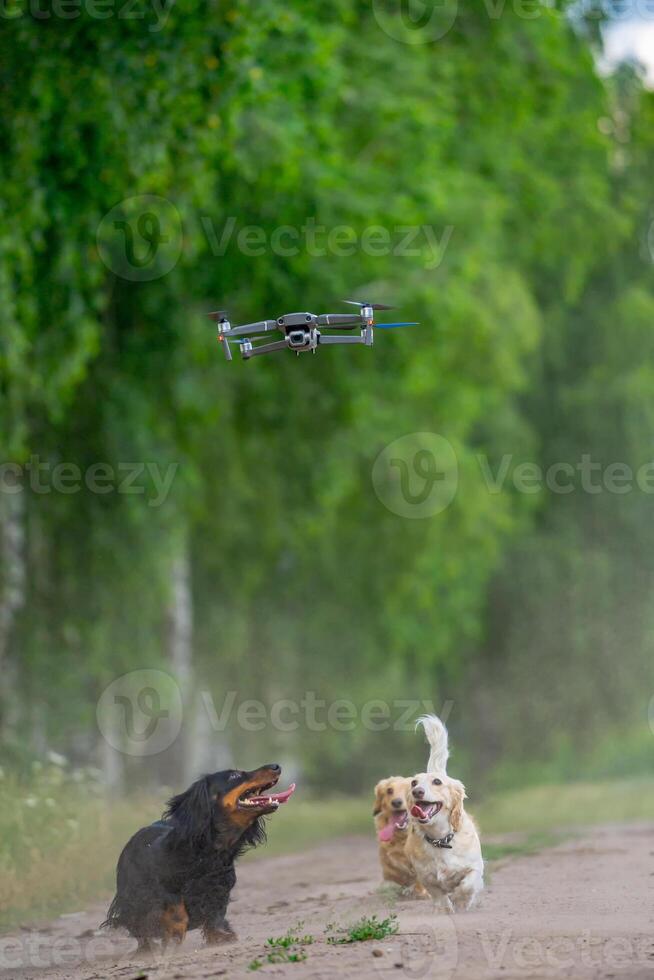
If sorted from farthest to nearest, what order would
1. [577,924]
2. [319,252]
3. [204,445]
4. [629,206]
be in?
[629,206], [204,445], [319,252], [577,924]

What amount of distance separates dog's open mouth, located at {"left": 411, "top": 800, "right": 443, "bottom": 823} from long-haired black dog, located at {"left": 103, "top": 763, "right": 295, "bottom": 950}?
83 centimetres

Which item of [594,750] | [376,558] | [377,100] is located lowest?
[594,750]

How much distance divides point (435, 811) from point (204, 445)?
14348mm

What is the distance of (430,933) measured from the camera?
919 cm

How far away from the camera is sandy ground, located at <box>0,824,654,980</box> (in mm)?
8375

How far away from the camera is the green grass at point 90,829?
13.0 metres

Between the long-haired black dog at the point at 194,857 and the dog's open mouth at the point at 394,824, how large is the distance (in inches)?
44.5

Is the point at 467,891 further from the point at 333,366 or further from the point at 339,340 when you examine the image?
the point at 333,366

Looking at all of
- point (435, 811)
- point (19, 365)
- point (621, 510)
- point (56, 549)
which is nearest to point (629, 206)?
point (621, 510)

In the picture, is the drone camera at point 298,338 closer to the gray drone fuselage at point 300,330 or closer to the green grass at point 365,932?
the gray drone fuselage at point 300,330

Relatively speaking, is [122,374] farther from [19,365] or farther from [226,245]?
[19,365]

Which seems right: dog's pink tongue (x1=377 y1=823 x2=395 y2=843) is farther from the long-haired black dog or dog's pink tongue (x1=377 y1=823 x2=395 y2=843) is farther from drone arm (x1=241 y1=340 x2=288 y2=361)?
drone arm (x1=241 y1=340 x2=288 y2=361)

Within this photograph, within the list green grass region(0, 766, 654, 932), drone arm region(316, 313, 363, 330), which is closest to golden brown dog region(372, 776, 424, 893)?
green grass region(0, 766, 654, 932)

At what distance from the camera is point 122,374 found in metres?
21.1
